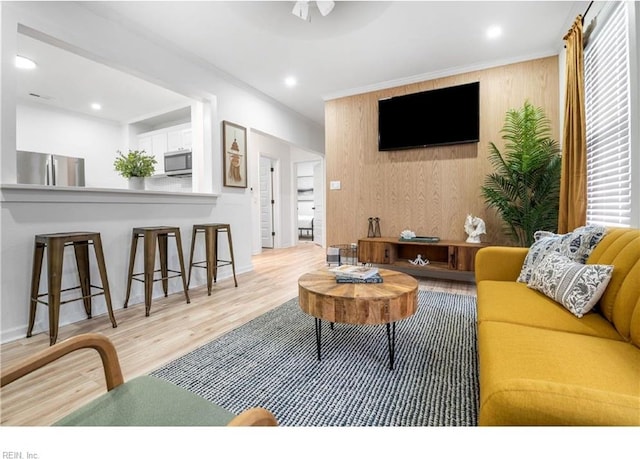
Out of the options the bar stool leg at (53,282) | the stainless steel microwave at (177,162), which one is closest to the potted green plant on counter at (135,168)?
the bar stool leg at (53,282)

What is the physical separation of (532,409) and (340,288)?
3.54 ft

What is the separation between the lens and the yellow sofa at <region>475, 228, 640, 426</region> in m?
0.60

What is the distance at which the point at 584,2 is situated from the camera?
7.58 ft

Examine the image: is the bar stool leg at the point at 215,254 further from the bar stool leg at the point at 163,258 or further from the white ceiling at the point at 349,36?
the white ceiling at the point at 349,36

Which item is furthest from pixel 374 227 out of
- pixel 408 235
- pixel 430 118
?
pixel 430 118

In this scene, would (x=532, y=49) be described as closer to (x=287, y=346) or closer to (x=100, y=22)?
(x=287, y=346)

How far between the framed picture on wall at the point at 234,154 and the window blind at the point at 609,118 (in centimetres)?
359

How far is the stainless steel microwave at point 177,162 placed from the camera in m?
4.36

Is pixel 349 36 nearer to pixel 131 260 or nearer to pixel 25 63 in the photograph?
pixel 131 260

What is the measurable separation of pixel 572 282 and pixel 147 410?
1729 millimetres

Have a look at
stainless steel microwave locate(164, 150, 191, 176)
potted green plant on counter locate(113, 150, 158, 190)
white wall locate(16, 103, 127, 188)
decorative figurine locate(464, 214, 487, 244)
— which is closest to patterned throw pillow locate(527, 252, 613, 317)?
decorative figurine locate(464, 214, 487, 244)

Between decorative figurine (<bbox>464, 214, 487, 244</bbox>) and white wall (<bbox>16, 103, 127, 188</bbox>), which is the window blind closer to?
decorative figurine (<bbox>464, 214, 487, 244</bbox>)

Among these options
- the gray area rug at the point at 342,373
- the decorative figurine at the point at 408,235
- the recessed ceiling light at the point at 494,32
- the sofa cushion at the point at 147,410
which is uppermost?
the recessed ceiling light at the point at 494,32

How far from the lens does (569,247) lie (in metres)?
1.61
